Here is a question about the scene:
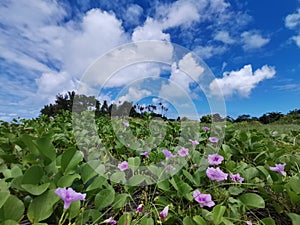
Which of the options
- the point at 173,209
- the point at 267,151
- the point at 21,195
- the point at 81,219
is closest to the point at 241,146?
the point at 267,151

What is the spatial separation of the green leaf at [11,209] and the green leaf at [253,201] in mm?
782

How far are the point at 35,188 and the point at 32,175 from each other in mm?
57

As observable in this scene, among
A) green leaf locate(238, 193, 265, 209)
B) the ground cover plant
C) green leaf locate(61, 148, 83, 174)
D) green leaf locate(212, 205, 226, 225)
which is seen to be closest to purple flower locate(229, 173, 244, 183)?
the ground cover plant

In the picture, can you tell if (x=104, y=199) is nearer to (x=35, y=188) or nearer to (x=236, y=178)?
(x=35, y=188)

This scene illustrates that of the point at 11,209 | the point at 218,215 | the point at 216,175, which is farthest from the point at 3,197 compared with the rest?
the point at 216,175

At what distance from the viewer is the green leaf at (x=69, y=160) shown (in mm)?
858

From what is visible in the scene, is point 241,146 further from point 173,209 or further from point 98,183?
point 98,183

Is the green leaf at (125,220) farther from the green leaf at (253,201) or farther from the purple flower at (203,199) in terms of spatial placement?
the green leaf at (253,201)

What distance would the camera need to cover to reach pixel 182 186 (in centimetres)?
94

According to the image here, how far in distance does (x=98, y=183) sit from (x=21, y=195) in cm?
30

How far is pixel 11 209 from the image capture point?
0.68 m

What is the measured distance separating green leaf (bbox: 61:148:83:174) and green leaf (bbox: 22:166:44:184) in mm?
105

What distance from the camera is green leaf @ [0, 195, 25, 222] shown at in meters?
0.67

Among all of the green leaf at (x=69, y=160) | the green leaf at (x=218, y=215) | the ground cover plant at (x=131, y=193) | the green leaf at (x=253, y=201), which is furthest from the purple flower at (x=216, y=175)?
the green leaf at (x=69, y=160)
